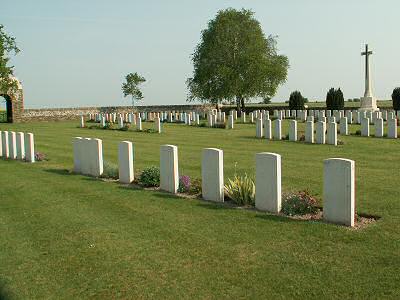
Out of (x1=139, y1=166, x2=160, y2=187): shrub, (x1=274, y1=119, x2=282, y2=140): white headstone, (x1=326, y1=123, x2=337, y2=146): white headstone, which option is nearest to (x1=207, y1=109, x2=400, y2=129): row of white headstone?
(x1=274, y1=119, x2=282, y2=140): white headstone

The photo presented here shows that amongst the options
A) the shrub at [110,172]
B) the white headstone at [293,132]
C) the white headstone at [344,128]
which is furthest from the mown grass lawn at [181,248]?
the white headstone at [344,128]

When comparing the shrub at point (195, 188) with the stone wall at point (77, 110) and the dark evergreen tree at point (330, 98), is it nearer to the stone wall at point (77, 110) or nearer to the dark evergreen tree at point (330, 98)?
the dark evergreen tree at point (330, 98)

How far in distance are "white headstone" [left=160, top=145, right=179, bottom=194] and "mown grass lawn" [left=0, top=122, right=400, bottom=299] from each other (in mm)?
247

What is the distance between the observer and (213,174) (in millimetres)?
8078

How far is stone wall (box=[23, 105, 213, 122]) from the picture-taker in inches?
1634

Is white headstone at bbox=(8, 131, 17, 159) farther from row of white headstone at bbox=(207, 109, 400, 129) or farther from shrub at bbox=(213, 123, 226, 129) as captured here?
shrub at bbox=(213, 123, 226, 129)

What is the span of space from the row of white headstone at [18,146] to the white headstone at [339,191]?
33.3 feet

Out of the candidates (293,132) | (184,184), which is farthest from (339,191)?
(293,132)

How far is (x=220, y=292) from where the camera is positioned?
454cm

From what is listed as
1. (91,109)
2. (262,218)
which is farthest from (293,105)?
(262,218)

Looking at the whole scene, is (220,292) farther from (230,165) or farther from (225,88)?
(225,88)

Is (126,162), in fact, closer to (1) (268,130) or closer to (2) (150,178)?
(2) (150,178)

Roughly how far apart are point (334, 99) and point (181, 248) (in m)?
32.1

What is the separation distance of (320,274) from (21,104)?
1533 inches
